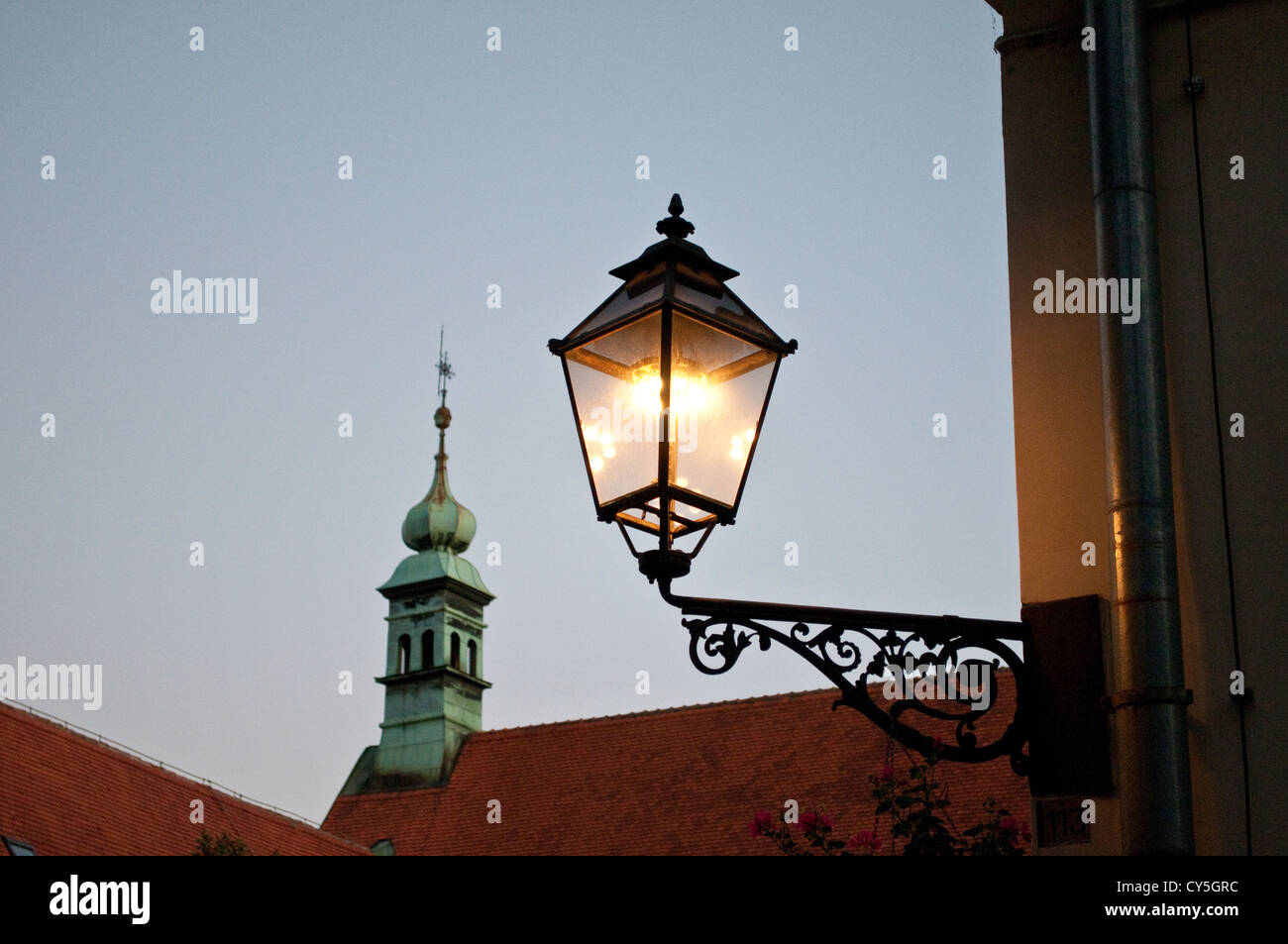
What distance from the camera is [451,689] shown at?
38750 millimetres

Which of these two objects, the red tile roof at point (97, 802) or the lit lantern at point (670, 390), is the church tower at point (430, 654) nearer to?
the red tile roof at point (97, 802)

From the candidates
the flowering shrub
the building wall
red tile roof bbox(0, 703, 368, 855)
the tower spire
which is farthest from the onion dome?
the building wall

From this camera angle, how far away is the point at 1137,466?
4008 millimetres

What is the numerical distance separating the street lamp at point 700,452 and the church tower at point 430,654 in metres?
32.0

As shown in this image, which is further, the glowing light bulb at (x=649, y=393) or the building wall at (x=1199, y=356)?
the glowing light bulb at (x=649, y=393)

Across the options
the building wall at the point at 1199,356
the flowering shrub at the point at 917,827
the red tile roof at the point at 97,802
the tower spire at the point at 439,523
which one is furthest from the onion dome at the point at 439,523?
the building wall at the point at 1199,356

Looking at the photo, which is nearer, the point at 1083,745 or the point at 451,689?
the point at 1083,745

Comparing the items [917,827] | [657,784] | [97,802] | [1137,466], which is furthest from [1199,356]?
[657,784]

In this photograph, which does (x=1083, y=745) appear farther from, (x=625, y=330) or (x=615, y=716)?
(x=615, y=716)

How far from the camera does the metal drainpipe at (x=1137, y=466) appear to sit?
376cm

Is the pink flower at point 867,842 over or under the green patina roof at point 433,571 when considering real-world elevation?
under

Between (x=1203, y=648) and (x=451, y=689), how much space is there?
35170 millimetres

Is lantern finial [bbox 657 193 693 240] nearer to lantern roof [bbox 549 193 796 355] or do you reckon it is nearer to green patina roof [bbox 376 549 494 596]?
lantern roof [bbox 549 193 796 355]
